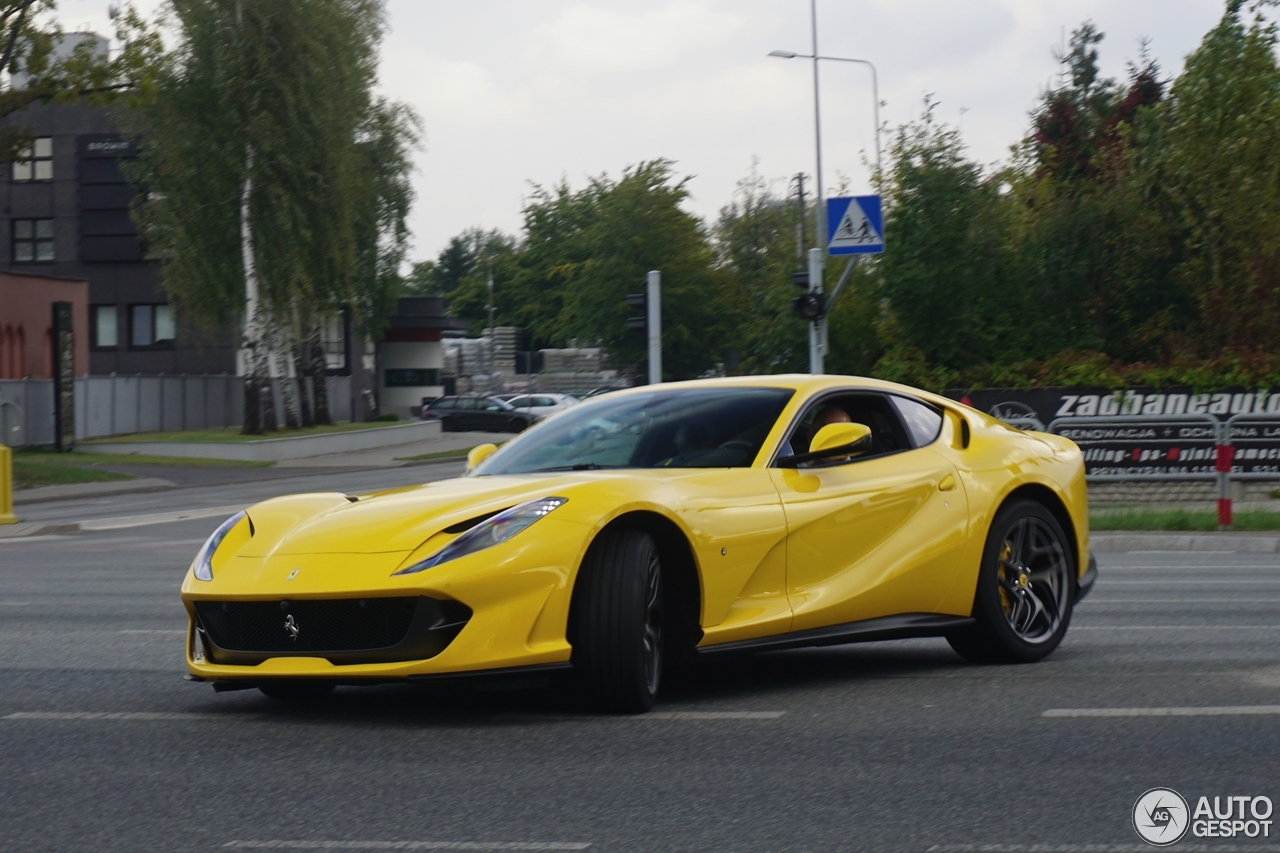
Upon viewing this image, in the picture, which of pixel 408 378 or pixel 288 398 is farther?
pixel 408 378

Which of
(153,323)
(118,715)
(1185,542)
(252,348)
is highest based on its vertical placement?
(153,323)

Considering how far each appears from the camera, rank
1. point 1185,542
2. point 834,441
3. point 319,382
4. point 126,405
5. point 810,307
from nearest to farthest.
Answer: point 834,441 → point 1185,542 → point 810,307 → point 126,405 → point 319,382

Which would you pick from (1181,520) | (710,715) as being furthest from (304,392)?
(710,715)

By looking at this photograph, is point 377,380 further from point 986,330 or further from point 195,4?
point 986,330

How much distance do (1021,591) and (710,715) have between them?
82.7 inches

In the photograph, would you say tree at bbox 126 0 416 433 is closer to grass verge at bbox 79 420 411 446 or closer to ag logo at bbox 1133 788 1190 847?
grass verge at bbox 79 420 411 446

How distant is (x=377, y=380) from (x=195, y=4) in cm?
3175

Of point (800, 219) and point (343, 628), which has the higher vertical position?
point (800, 219)

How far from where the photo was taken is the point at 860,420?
7.83m

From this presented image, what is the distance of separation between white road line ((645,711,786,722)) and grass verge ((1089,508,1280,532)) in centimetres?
1169

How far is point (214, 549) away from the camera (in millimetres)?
6629

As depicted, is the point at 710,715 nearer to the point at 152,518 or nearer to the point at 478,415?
the point at 152,518

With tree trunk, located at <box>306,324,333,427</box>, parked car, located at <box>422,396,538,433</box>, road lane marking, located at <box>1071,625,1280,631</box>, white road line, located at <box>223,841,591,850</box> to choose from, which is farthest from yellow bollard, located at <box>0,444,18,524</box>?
parked car, located at <box>422,396,538,433</box>

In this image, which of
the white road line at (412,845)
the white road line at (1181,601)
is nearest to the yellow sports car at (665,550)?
the white road line at (412,845)
